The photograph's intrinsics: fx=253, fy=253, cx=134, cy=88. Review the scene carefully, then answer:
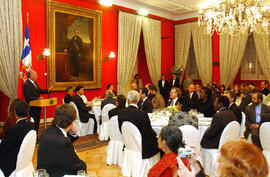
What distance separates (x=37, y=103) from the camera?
6539mm

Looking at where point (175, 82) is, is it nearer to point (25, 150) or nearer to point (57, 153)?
point (25, 150)

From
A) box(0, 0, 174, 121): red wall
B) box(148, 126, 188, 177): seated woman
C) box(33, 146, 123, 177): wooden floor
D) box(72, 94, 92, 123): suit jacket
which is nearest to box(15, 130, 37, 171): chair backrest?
box(33, 146, 123, 177): wooden floor

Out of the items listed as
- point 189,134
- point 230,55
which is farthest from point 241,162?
point 230,55

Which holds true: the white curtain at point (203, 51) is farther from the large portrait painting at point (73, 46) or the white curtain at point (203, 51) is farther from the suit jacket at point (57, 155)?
the suit jacket at point (57, 155)

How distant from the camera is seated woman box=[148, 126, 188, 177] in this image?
2439 mm

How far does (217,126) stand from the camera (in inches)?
173

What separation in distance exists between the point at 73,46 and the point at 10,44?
2.52m

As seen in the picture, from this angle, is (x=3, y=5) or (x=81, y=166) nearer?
(x=81, y=166)

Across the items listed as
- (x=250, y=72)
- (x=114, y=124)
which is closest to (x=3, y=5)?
(x=114, y=124)

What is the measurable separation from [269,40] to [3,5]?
1043 centimetres

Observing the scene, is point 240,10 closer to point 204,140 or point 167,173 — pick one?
point 204,140

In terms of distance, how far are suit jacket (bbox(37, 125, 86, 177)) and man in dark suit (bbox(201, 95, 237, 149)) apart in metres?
2.58

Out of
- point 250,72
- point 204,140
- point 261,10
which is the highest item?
point 261,10

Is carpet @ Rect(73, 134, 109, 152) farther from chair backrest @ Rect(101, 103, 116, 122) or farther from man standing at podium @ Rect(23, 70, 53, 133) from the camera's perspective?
man standing at podium @ Rect(23, 70, 53, 133)
